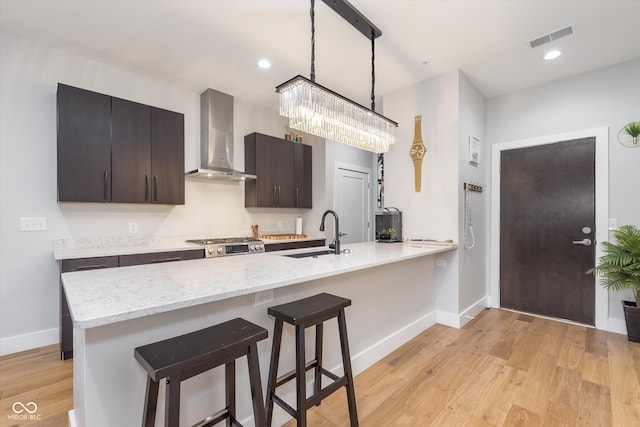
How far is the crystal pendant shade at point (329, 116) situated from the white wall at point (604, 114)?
2129 millimetres

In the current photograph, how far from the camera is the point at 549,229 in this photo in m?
3.38

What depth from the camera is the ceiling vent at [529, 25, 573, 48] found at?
97.3 inches

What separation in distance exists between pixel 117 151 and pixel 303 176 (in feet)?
7.99

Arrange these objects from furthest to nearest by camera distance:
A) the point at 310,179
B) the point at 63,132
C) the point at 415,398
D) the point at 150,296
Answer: the point at 310,179 → the point at 63,132 → the point at 415,398 → the point at 150,296

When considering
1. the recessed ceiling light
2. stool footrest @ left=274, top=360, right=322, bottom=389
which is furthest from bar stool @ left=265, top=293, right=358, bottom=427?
the recessed ceiling light

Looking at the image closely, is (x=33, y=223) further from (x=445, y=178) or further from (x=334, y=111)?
(x=445, y=178)

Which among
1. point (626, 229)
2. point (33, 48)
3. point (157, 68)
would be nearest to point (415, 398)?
point (626, 229)

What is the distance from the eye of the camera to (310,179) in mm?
4719

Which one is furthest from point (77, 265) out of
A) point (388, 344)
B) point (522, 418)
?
point (522, 418)

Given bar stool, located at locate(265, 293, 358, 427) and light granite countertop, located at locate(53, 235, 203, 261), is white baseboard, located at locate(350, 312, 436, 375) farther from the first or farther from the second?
light granite countertop, located at locate(53, 235, 203, 261)

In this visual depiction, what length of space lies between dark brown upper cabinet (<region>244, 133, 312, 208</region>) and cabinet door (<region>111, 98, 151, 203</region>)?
130cm

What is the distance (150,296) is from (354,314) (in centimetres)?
146

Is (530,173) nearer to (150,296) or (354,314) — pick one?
(354,314)

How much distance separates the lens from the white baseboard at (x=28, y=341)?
99.3 inches
